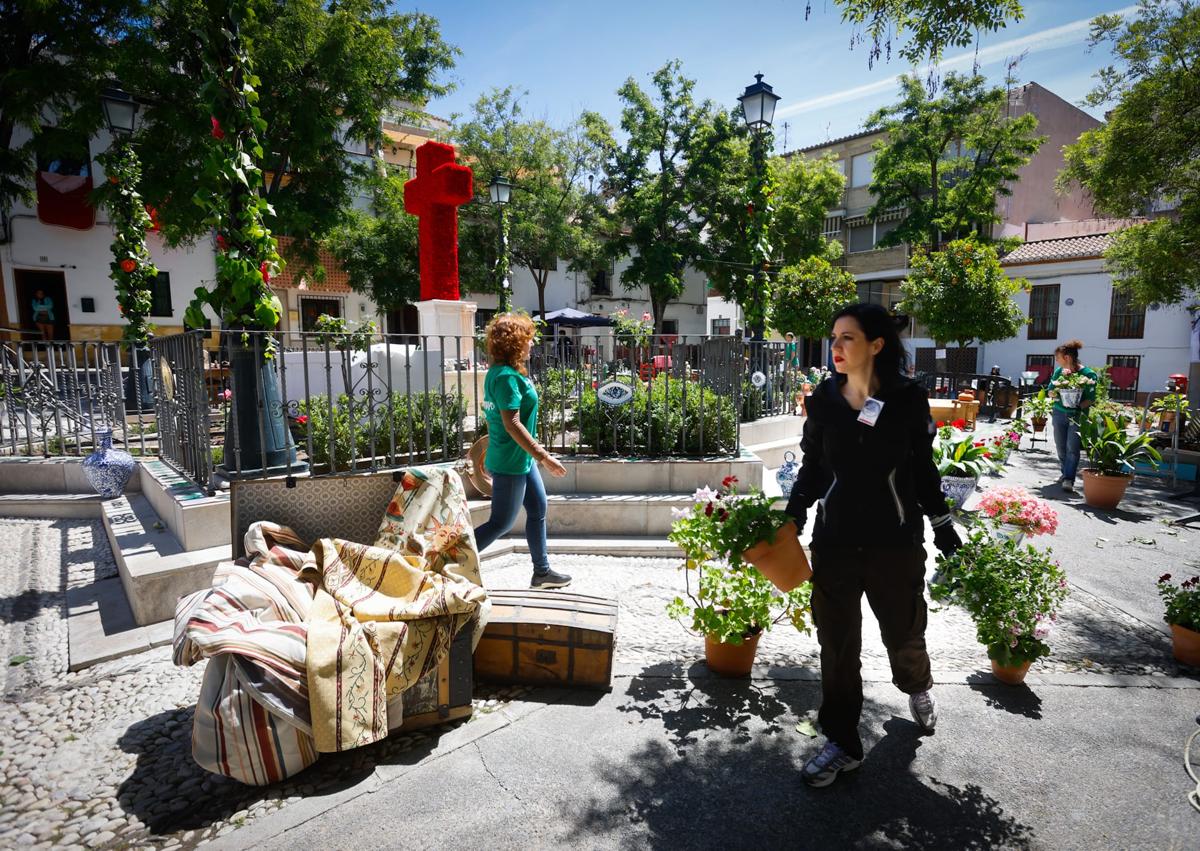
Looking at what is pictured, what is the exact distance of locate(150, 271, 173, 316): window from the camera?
20.6 m

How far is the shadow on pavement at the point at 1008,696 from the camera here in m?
3.20

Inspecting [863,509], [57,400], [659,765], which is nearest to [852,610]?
[863,509]

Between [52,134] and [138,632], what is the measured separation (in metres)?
13.5

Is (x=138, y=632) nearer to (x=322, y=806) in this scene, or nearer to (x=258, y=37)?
(x=322, y=806)

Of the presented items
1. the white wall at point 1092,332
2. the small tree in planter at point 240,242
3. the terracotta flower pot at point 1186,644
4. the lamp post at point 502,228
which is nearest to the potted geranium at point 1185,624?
the terracotta flower pot at point 1186,644

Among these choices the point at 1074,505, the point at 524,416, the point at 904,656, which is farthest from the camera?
the point at 1074,505

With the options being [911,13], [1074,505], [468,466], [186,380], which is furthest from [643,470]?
[1074,505]

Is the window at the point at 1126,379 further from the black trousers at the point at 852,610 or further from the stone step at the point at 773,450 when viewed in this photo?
the black trousers at the point at 852,610

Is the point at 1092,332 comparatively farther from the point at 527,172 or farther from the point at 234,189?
the point at 234,189

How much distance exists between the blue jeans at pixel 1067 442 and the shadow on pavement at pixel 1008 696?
19.7ft

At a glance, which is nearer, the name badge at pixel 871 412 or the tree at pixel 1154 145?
the name badge at pixel 871 412

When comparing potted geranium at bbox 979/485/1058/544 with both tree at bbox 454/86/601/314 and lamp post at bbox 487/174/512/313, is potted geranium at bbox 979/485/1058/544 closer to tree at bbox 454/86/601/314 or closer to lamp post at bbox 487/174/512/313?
lamp post at bbox 487/174/512/313

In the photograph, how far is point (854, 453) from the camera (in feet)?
8.39

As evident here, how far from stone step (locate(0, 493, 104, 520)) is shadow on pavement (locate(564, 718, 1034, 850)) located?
629cm
